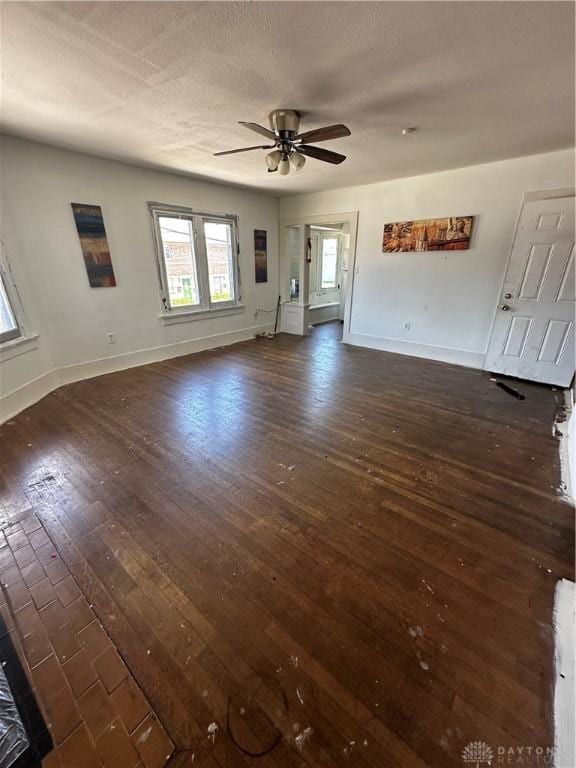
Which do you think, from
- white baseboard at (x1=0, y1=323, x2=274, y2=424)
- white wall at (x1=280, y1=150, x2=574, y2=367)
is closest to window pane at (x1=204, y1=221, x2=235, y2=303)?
white baseboard at (x1=0, y1=323, x2=274, y2=424)

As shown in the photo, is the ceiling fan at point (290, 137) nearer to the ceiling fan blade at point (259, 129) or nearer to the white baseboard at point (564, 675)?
the ceiling fan blade at point (259, 129)

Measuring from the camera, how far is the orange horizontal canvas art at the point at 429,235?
13.7 ft

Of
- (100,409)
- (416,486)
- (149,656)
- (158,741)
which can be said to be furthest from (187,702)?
(100,409)

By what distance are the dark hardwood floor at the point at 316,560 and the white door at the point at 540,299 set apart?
0.87 m

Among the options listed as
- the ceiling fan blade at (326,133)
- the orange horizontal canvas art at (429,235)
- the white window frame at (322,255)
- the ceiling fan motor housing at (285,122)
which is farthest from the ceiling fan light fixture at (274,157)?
the white window frame at (322,255)

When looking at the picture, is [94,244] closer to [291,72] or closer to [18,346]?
[18,346]

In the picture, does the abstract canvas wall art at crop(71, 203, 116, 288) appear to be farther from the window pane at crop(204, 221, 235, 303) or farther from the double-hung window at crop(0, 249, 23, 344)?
the window pane at crop(204, 221, 235, 303)

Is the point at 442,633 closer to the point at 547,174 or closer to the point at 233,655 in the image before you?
the point at 233,655

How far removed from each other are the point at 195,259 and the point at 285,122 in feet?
9.34

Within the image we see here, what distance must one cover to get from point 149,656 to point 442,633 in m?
1.22

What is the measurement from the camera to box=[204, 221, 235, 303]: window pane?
201 inches

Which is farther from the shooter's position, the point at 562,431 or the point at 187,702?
the point at 562,431

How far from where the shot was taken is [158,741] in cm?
100

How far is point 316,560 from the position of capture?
161 centimetres
